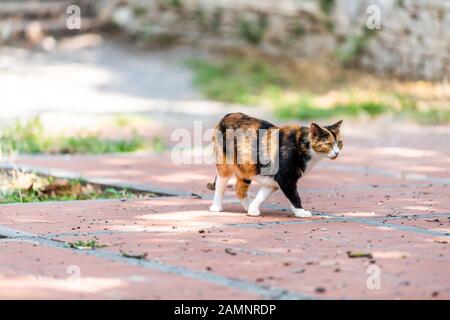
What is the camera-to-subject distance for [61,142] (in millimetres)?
13609

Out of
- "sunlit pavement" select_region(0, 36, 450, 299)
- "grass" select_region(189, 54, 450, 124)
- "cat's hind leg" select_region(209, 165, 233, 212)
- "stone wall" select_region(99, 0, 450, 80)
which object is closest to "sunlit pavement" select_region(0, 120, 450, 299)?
"sunlit pavement" select_region(0, 36, 450, 299)

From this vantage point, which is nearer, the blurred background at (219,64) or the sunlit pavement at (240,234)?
the sunlit pavement at (240,234)

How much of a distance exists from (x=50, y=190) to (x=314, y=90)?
11305 mm

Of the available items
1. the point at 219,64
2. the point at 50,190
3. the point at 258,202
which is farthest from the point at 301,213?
the point at 219,64

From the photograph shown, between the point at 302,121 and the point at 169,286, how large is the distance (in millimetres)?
11088

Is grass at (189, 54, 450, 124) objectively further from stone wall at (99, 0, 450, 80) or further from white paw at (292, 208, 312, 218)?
white paw at (292, 208, 312, 218)

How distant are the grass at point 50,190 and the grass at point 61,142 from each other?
2266 mm

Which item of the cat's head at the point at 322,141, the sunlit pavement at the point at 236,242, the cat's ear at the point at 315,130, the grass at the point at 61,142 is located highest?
the cat's ear at the point at 315,130

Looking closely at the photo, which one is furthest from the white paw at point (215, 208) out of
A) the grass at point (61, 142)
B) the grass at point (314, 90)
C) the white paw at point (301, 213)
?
the grass at point (314, 90)

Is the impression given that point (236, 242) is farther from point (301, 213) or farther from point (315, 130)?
point (315, 130)

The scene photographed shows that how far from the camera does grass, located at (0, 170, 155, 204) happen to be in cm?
994

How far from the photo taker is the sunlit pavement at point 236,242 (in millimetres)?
5875

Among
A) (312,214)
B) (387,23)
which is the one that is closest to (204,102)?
(387,23)

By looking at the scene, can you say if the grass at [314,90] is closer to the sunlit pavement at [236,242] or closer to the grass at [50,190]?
the sunlit pavement at [236,242]
